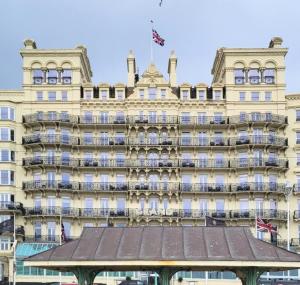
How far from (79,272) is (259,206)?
190 feet

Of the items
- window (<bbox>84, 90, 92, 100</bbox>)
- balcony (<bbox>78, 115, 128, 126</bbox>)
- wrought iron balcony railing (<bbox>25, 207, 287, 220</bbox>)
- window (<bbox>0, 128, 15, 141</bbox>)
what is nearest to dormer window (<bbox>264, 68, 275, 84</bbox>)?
wrought iron balcony railing (<bbox>25, 207, 287, 220</bbox>)

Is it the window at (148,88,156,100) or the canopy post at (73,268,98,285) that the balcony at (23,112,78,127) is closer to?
the window at (148,88,156,100)

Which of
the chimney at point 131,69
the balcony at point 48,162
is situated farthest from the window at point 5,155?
the chimney at point 131,69

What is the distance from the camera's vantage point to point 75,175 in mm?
96250

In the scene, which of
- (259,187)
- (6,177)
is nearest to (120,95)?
(6,177)

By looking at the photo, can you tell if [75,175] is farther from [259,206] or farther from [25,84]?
[259,206]

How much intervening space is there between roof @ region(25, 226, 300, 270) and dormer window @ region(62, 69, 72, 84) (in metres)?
59.8

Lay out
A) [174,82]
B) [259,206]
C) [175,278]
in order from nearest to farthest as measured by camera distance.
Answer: [175,278], [259,206], [174,82]

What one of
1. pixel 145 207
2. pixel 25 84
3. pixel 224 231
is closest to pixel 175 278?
pixel 145 207

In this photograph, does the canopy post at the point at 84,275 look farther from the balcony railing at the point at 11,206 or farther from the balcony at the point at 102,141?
the balcony at the point at 102,141

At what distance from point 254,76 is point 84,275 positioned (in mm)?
63537

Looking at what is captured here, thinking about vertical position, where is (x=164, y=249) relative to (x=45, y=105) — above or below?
below

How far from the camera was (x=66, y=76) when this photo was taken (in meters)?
98.5

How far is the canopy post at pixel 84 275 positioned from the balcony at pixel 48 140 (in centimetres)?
5606
